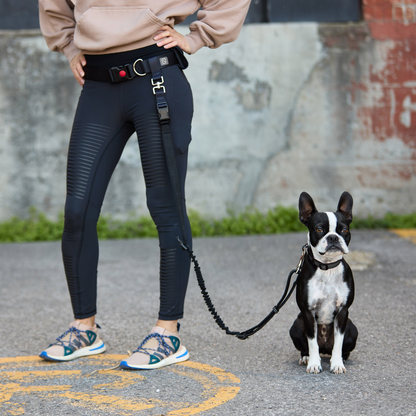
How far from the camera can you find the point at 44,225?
20.2 feet

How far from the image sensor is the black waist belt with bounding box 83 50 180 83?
272 centimetres

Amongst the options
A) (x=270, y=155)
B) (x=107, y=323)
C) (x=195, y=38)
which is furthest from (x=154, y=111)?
(x=270, y=155)

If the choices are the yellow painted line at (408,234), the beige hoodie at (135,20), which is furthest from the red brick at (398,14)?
the beige hoodie at (135,20)

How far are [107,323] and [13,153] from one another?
3.11m

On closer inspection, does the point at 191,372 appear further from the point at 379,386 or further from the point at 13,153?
the point at 13,153

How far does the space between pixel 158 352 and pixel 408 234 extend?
382cm

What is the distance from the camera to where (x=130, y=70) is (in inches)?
107

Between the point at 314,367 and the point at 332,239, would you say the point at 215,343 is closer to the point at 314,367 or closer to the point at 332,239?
the point at 314,367

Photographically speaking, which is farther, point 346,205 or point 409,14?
point 409,14

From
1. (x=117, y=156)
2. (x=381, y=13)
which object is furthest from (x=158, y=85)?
(x=381, y=13)

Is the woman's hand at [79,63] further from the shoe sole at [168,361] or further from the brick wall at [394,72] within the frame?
the brick wall at [394,72]

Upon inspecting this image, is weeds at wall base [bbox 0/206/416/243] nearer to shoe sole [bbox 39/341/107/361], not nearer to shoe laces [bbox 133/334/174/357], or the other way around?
shoe sole [bbox 39/341/107/361]

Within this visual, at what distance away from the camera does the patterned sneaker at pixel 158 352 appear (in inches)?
109

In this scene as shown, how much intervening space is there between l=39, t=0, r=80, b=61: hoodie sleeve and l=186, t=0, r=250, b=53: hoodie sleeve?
24.0 inches
